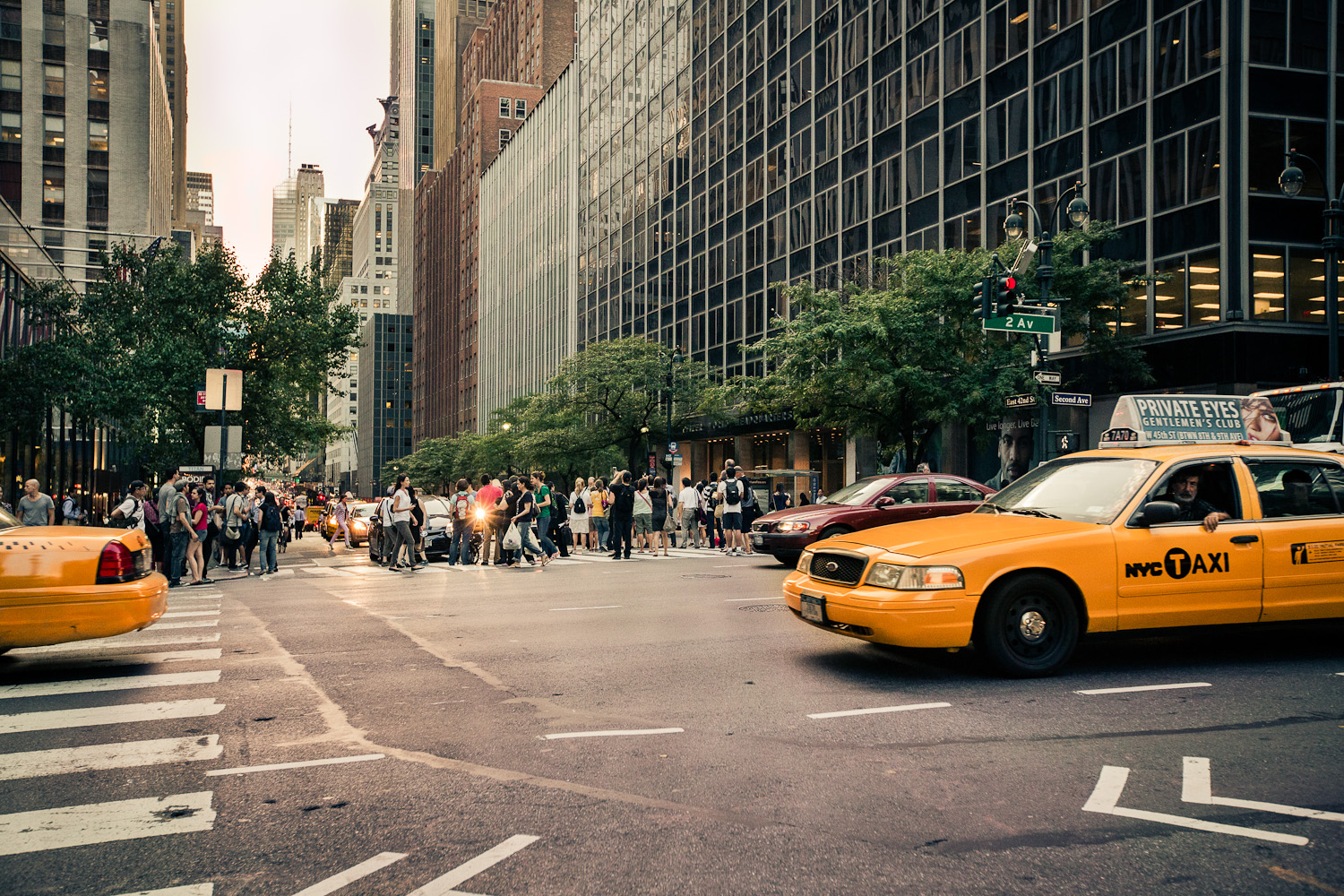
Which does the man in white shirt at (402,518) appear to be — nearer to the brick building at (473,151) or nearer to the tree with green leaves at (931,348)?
the tree with green leaves at (931,348)

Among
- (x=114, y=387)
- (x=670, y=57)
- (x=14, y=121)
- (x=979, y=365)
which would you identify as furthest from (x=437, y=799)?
(x=14, y=121)

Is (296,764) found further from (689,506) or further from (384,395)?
(384,395)

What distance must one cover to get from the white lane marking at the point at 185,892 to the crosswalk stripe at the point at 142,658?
5.47 metres

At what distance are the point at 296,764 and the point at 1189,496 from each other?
664 centimetres

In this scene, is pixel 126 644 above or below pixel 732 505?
below

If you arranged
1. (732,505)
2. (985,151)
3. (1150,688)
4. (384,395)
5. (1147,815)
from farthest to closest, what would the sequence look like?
(384,395), (985,151), (732,505), (1150,688), (1147,815)

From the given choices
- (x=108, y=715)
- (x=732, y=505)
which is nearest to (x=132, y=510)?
(x=108, y=715)

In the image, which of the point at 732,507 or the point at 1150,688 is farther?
the point at 732,507

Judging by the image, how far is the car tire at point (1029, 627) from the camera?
283 inches

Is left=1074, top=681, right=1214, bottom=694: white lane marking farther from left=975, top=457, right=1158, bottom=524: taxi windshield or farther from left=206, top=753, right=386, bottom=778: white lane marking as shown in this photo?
left=206, top=753, right=386, bottom=778: white lane marking

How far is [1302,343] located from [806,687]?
22.8m

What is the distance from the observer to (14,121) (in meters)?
65.6

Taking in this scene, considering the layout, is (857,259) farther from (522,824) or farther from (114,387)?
(522,824)

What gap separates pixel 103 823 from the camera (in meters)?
4.51
